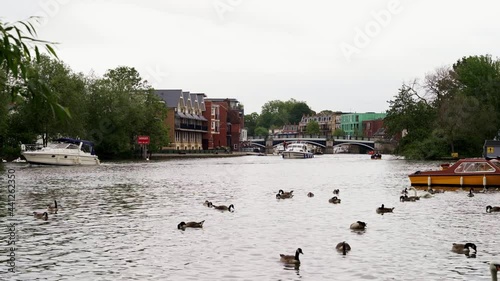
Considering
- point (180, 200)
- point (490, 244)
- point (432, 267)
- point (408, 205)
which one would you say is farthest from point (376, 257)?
point (180, 200)

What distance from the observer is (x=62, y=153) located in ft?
267

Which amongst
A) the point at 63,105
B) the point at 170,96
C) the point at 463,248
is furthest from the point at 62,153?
the point at 170,96

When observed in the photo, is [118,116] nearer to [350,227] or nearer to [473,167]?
[473,167]

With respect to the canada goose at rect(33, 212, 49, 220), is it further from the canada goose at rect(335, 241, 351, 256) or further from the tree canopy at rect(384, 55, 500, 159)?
the tree canopy at rect(384, 55, 500, 159)

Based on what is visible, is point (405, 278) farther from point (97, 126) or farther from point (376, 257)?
point (97, 126)

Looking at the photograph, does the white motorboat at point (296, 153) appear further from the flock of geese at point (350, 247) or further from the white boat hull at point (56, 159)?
the flock of geese at point (350, 247)

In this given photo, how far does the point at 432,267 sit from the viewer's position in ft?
56.6

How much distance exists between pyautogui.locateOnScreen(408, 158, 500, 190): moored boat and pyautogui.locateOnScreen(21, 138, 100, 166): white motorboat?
161 feet

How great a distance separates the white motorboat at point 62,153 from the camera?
3118 inches

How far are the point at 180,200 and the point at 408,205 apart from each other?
12.2 meters

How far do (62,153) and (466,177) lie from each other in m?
52.1

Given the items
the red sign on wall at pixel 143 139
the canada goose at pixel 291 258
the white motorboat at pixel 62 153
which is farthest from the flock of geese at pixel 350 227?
the red sign on wall at pixel 143 139

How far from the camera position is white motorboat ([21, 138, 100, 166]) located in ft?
260

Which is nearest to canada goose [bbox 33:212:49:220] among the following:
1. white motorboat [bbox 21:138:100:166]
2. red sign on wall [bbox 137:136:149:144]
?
white motorboat [bbox 21:138:100:166]
